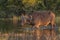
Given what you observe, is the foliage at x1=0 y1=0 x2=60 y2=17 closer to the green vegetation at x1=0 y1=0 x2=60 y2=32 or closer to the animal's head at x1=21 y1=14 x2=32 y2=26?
the green vegetation at x1=0 y1=0 x2=60 y2=32

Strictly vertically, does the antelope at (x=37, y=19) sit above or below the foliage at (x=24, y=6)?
above

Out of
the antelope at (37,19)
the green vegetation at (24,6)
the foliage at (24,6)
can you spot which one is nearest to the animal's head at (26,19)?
the antelope at (37,19)

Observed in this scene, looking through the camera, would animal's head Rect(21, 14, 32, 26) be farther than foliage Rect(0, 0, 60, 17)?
No

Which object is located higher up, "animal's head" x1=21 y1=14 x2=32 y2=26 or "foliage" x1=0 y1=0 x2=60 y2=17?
"animal's head" x1=21 y1=14 x2=32 y2=26

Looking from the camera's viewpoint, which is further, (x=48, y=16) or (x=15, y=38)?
(x=48, y=16)

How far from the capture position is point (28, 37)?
1150cm

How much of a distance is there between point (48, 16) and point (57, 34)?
101 inches

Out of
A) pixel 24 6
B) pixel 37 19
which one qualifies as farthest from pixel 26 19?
pixel 24 6

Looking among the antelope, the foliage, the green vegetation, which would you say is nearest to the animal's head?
the antelope

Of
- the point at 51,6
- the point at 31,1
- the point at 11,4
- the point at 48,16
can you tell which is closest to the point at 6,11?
the point at 11,4

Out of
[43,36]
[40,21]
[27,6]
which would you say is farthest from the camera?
[27,6]

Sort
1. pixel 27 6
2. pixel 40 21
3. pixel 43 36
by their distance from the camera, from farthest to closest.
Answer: pixel 27 6 → pixel 40 21 → pixel 43 36

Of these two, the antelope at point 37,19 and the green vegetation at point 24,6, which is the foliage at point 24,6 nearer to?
the green vegetation at point 24,6

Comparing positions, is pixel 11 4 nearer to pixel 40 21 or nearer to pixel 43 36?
pixel 40 21
